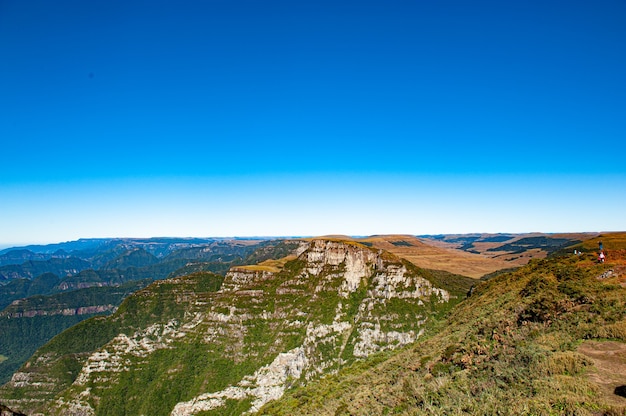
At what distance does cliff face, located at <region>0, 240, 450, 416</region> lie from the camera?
147750mm

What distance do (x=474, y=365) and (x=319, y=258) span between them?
162 metres

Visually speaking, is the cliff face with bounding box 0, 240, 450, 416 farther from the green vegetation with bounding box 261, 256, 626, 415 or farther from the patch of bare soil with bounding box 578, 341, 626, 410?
the patch of bare soil with bounding box 578, 341, 626, 410

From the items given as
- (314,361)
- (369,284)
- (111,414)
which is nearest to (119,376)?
(111,414)

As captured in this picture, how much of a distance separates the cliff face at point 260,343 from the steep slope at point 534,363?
4119 inches

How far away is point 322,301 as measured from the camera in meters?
175

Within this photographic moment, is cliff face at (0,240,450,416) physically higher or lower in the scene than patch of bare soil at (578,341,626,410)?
lower

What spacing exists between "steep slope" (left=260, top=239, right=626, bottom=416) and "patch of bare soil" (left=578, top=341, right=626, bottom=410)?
6 cm

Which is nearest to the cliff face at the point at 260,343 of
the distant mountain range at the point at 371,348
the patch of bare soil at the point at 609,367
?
the distant mountain range at the point at 371,348

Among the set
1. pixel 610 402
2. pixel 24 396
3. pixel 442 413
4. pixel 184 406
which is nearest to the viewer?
pixel 610 402

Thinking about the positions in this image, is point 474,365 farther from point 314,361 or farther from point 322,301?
point 322,301

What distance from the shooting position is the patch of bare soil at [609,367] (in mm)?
21453

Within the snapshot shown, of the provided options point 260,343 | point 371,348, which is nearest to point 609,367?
point 371,348

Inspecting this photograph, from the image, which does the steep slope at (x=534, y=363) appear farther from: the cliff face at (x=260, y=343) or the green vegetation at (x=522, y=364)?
the cliff face at (x=260, y=343)

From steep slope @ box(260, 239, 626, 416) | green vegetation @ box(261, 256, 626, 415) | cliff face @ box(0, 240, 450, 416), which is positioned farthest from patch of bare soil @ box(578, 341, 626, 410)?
cliff face @ box(0, 240, 450, 416)
